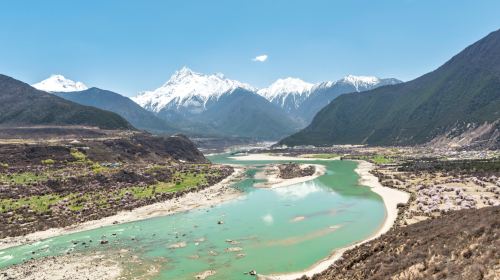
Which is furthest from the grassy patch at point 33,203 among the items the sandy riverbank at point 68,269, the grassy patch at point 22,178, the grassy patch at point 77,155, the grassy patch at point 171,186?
the grassy patch at point 77,155

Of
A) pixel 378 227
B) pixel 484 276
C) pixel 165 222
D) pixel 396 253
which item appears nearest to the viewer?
pixel 484 276

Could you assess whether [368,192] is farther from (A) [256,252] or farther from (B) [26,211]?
(B) [26,211]

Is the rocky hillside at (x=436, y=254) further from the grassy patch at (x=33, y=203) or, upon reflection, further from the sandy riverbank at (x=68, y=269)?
the grassy patch at (x=33, y=203)

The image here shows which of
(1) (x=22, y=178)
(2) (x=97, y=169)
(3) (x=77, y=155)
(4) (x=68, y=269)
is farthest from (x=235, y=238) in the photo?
(3) (x=77, y=155)

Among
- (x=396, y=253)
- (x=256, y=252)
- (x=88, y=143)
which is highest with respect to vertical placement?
(x=88, y=143)

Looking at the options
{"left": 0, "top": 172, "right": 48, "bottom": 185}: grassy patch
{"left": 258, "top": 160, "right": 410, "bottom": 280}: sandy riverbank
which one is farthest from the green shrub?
{"left": 258, "top": 160, "right": 410, "bottom": 280}: sandy riverbank

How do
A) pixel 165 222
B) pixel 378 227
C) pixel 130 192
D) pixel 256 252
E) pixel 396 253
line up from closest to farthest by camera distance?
pixel 396 253 < pixel 256 252 < pixel 378 227 < pixel 165 222 < pixel 130 192

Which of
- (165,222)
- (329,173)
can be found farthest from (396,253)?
(329,173)

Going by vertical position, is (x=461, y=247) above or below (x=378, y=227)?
above

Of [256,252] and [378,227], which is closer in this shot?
[256,252]
